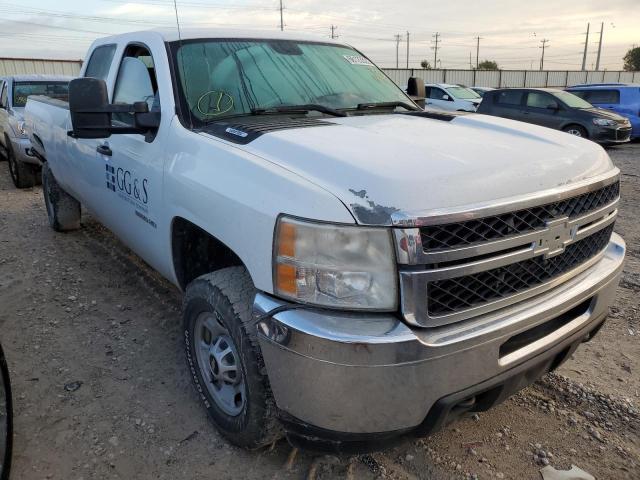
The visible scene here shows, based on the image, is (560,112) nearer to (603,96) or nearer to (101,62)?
(603,96)

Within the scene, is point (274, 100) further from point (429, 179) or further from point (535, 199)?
point (535, 199)

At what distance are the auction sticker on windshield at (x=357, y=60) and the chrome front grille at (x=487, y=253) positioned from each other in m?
1.98

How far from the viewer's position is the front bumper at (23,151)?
314 inches

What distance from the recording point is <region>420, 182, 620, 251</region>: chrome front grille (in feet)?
5.85

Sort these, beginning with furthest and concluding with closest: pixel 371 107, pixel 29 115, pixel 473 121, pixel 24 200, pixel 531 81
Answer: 1. pixel 531 81
2. pixel 24 200
3. pixel 29 115
4. pixel 371 107
5. pixel 473 121

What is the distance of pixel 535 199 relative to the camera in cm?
197

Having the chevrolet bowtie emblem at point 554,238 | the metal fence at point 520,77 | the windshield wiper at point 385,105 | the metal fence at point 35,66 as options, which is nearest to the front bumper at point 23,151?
the windshield wiper at point 385,105

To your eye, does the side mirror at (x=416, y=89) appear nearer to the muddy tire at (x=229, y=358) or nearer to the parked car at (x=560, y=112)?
the muddy tire at (x=229, y=358)

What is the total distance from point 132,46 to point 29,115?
3.25 m

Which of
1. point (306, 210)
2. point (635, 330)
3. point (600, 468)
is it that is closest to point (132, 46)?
point (306, 210)

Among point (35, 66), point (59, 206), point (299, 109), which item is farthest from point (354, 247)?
point (35, 66)

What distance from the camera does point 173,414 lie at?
2.78 metres

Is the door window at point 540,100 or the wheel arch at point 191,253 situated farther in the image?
the door window at point 540,100

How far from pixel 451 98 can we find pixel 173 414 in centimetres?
1625
